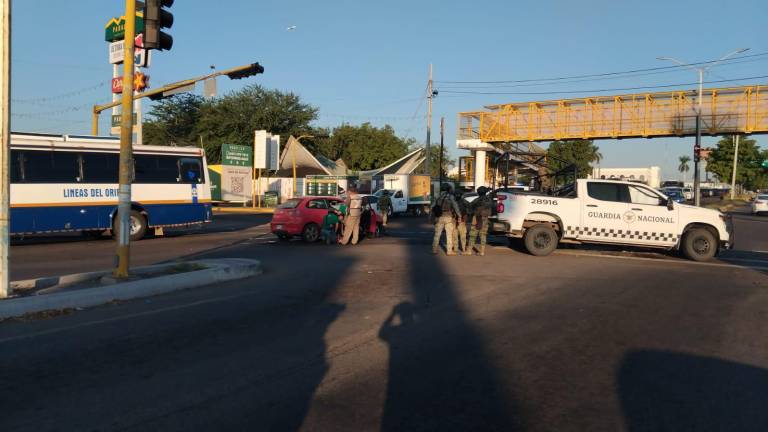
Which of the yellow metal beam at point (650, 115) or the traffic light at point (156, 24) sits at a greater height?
the yellow metal beam at point (650, 115)

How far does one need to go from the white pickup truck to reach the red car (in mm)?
5907

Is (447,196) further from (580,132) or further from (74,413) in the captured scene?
(580,132)

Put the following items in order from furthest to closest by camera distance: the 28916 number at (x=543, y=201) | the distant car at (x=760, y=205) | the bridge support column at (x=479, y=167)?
the distant car at (x=760, y=205)
the bridge support column at (x=479, y=167)
the 28916 number at (x=543, y=201)

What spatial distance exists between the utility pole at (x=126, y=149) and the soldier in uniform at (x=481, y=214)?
8.09 m

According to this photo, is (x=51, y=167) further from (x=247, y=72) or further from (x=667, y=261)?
(x=667, y=261)

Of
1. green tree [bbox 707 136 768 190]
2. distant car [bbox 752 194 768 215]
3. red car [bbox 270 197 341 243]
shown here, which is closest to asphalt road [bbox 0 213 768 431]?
red car [bbox 270 197 341 243]

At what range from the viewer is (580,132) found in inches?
1426

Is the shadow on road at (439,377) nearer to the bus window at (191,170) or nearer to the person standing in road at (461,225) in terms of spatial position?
the person standing in road at (461,225)

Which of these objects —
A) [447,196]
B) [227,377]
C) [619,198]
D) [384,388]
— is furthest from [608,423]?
[619,198]

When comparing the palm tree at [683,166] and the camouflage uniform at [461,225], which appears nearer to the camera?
the camouflage uniform at [461,225]

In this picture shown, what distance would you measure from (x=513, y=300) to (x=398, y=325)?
2.47m

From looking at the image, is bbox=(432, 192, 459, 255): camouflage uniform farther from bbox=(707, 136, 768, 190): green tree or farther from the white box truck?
bbox=(707, 136, 768, 190): green tree

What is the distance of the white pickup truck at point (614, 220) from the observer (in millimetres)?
14844

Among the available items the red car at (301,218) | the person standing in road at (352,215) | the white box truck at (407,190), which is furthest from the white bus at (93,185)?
the white box truck at (407,190)
